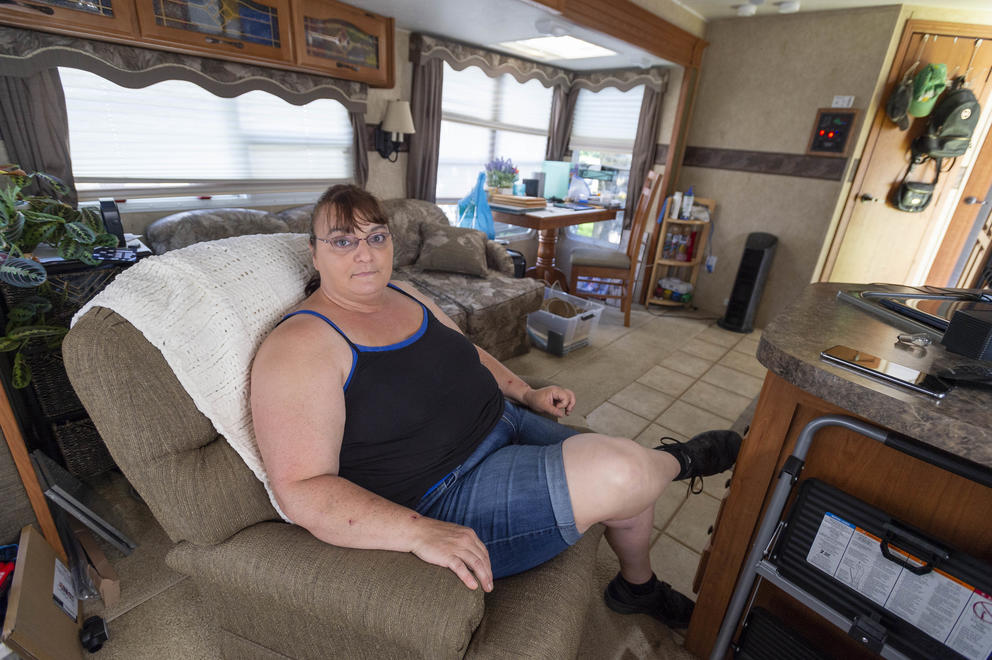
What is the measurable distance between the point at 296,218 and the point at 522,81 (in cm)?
247

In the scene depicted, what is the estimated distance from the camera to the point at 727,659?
124cm

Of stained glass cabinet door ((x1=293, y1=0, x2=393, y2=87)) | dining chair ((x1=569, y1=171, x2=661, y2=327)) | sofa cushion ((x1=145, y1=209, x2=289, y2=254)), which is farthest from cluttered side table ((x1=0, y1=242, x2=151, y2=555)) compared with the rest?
dining chair ((x1=569, y1=171, x2=661, y2=327))

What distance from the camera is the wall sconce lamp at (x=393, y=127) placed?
320 cm

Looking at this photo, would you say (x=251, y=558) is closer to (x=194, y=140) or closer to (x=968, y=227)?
(x=194, y=140)

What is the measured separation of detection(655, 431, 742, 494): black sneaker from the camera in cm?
130

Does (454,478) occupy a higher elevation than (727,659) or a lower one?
higher

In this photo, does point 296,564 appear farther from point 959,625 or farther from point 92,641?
point 959,625

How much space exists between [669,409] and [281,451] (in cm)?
220

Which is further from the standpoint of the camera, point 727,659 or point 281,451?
point 727,659

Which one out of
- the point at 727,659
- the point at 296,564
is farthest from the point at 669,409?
the point at 296,564

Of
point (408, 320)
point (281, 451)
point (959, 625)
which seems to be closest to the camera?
point (959, 625)

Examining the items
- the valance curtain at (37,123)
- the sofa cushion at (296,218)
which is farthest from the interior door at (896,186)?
the valance curtain at (37,123)

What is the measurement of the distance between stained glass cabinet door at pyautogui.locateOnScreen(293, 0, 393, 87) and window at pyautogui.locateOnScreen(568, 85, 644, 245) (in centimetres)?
238

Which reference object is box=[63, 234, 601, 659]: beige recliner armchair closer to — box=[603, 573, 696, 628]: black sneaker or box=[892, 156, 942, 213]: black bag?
box=[603, 573, 696, 628]: black sneaker
